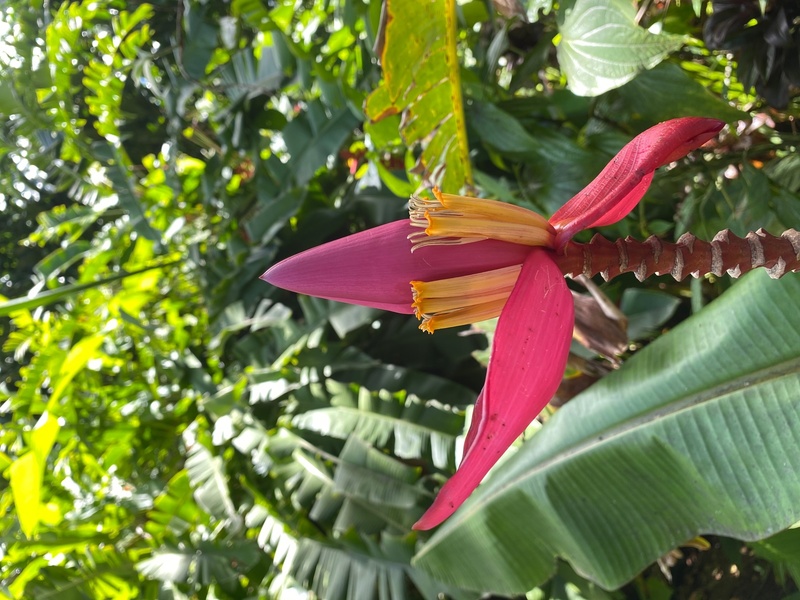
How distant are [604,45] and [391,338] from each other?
1.86 ft

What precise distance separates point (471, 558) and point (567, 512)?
0.51ft

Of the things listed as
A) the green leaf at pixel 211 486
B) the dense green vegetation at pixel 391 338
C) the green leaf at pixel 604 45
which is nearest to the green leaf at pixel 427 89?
the dense green vegetation at pixel 391 338

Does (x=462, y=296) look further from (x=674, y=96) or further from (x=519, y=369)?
(x=674, y=96)

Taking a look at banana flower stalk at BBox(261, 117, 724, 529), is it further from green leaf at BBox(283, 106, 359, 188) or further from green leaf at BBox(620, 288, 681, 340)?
Result: green leaf at BBox(283, 106, 359, 188)

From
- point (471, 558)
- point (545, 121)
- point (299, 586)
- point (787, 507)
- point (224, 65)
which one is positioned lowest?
point (299, 586)

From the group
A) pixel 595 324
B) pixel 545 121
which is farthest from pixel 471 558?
pixel 545 121

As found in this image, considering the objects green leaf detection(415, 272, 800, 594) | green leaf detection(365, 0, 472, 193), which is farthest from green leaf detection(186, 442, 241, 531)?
green leaf detection(365, 0, 472, 193)

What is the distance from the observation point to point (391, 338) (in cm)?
86

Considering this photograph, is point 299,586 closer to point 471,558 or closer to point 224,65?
point 471,558

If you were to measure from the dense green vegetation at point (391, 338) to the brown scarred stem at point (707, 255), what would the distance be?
0.51 ft

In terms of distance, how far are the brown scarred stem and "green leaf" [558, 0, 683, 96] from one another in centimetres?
19

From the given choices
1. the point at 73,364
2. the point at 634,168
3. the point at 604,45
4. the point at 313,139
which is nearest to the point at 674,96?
the point at 604,45

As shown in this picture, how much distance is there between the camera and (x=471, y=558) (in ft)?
1.84

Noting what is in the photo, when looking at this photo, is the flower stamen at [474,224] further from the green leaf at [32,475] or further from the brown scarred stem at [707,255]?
the green leaf at [32,475]
